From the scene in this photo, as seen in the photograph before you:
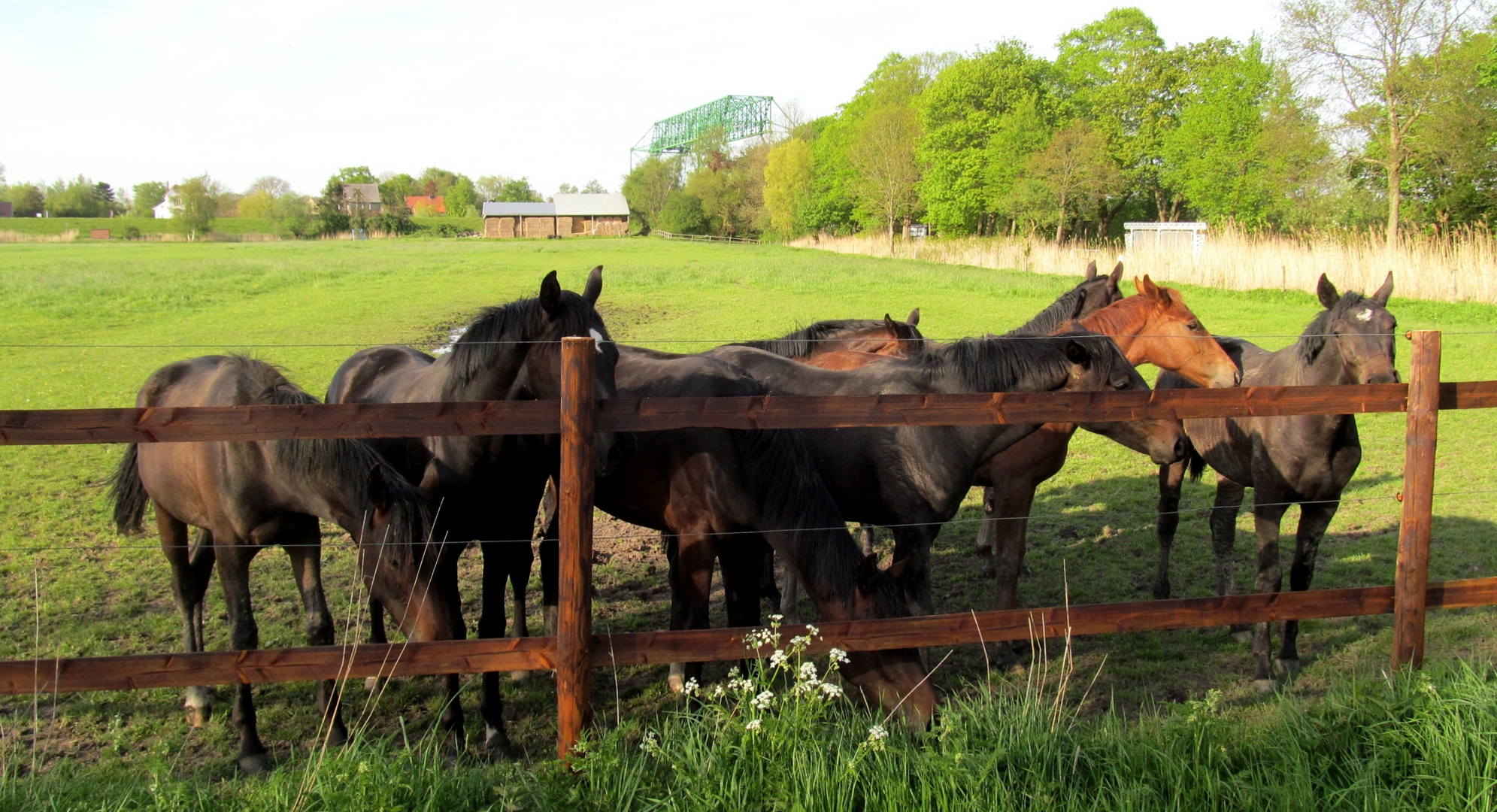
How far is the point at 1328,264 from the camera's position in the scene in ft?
62.2

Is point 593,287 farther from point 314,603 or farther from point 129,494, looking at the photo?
point 129,494

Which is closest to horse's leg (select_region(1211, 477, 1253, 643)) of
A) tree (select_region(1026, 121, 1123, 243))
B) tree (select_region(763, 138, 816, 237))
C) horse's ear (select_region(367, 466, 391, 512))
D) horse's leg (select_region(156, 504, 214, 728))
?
horse's ear (select_region(367, 466, 391, 512))

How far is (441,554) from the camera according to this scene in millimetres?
3787

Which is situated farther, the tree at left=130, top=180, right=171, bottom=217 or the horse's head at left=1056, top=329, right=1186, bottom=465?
the tree at left=130, top=180, right=171, bottom=217


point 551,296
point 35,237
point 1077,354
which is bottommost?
point 1077,354

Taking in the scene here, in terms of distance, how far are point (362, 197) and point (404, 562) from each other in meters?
113

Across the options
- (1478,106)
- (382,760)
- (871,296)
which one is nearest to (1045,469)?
(382,760)

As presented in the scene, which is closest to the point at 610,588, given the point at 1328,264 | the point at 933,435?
the point at 933,435

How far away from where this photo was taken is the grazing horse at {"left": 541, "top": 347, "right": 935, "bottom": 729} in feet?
11.4

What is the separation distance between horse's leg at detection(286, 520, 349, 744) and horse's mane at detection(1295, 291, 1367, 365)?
533 centimetres

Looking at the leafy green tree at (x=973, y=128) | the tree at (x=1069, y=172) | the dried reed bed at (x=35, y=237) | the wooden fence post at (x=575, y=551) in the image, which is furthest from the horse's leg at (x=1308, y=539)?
the dried reed bed at (x=35, y=237)

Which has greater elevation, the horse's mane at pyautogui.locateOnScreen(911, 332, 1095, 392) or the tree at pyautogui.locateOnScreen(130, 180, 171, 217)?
the tree at pyautogui.locateOnScreen(130, 180, 171, 217)

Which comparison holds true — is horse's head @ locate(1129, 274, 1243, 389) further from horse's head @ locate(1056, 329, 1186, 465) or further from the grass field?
the grass field

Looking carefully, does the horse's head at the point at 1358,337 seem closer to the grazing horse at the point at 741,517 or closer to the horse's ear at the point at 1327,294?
the horse's ear at the point at 1327,294
